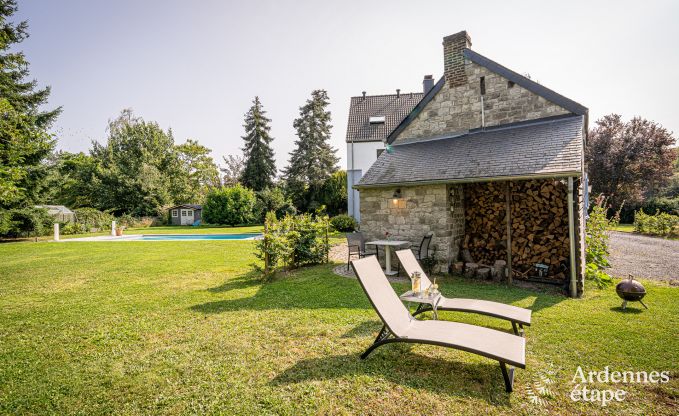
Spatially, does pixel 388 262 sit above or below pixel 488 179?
below

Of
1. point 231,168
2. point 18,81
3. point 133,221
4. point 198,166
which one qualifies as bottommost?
point 133,221

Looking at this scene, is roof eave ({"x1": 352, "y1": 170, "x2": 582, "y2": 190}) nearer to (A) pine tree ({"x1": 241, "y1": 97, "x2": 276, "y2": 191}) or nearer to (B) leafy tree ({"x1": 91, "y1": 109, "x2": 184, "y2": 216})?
(A) pine tree ({"x1": 241, "y1": 97, "x2": 276, "y2": 191})

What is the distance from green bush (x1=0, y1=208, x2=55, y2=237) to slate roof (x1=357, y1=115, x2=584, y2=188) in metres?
22.2

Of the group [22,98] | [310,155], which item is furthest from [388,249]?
[22,98]

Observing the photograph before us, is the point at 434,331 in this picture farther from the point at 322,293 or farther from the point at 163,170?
the point at 163,170

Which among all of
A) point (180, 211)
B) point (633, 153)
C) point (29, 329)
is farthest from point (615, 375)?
point (180, 211)

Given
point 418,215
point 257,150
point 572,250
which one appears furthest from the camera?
point 257,150

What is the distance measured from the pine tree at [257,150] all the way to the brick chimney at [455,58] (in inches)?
1047

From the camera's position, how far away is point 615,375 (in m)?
3.28

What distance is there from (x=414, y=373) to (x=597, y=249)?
7.34 meters

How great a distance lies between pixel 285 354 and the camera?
383 cm

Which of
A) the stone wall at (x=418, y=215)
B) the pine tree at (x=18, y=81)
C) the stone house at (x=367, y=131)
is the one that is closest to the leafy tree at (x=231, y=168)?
the pine tree at (x=18, y=81)

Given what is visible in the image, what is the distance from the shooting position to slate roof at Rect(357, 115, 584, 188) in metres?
6.97

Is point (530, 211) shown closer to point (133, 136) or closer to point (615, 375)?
point (615, 375)
